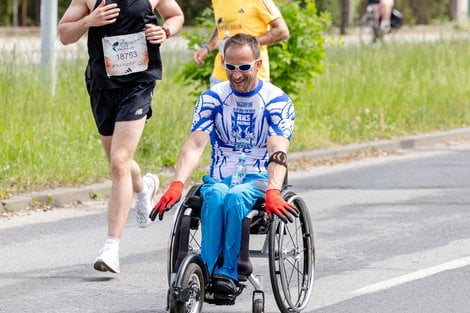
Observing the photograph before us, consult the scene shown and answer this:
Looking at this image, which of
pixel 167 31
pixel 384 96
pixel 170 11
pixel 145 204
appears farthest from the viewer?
pixel 384 96

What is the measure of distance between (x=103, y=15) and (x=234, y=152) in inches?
58.6

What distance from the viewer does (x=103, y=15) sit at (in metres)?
7.88

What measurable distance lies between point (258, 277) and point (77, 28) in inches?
91.1

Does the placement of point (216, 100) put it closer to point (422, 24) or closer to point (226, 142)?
point (226, 142)

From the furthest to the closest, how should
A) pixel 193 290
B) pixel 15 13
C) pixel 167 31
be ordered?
pixel 15 13
pixel 167 31
pixel 193 290

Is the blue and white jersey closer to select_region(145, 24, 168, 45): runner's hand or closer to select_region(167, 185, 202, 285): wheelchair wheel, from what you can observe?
select_region(167, 185, 202, 285): wheelchair wheel

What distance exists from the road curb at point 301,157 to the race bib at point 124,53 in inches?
98.5

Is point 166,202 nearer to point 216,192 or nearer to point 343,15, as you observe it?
point 216,192

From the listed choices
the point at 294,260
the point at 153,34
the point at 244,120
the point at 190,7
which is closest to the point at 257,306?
the point at 294,260

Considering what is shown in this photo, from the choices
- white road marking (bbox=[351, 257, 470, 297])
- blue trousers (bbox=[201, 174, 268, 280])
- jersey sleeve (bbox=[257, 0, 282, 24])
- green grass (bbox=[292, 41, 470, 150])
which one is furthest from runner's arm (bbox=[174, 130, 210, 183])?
green grass (bbox=[292, 41, 470, 150])

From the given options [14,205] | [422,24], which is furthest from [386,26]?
[14,205]

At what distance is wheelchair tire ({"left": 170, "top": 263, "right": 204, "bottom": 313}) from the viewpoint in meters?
6.09

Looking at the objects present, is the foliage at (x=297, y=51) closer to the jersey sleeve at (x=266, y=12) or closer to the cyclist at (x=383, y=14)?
the jersey sleeve at (x=266, y=12)

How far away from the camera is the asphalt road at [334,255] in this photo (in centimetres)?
724
